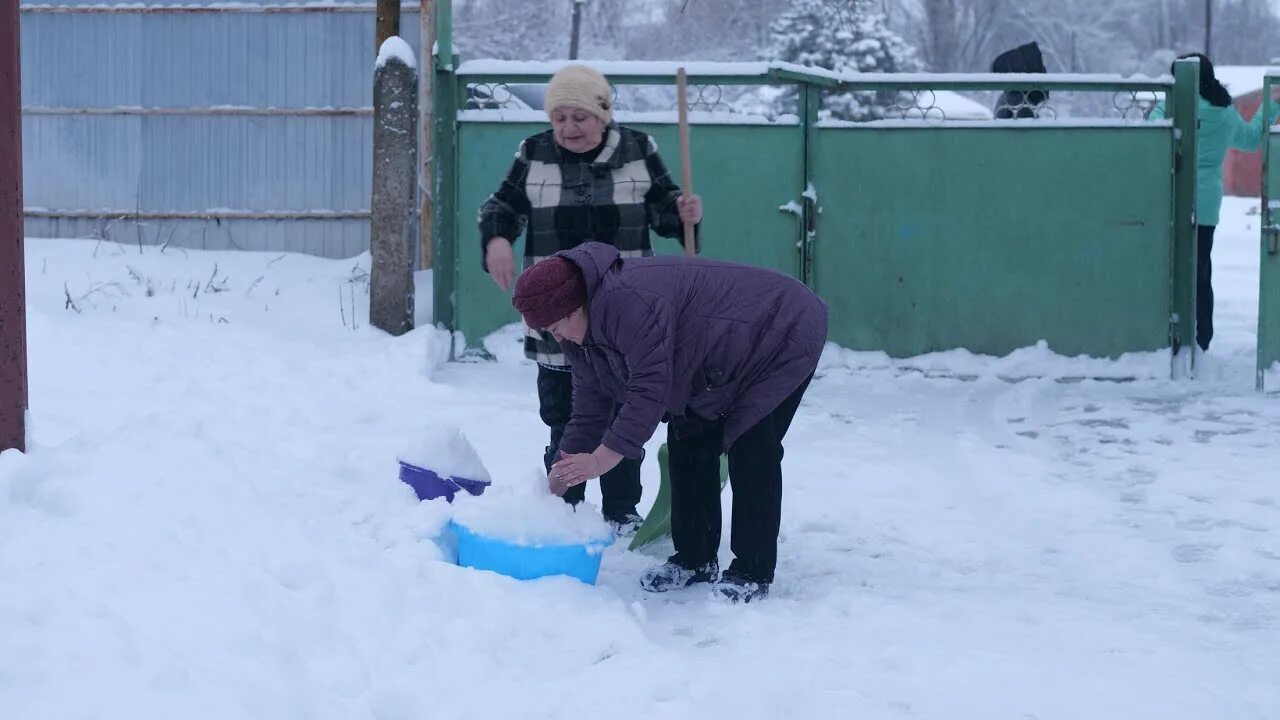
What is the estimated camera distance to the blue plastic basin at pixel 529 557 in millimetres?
4203

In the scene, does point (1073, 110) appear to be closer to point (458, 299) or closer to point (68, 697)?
point (458, 299)

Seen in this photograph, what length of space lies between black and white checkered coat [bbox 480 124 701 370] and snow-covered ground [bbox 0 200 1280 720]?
97 centimetres

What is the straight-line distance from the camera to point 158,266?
10.7m

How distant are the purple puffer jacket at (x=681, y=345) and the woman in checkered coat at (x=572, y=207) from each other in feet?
2.38

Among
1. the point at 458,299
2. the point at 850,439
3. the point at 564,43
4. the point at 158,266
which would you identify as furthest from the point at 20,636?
the point at 564,43

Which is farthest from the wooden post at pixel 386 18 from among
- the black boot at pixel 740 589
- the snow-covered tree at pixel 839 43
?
the snow-covered tree at pixel 839 43

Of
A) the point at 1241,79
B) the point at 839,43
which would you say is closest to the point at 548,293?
the point at 839,43

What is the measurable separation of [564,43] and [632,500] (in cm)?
3235

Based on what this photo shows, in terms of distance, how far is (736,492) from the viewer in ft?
14.4

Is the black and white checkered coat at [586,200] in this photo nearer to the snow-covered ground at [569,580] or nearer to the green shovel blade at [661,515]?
the green shovel blade at [661,515]

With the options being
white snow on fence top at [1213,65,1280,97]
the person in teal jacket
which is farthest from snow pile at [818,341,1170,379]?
white snow on fence top at [1213,65,1280,97]

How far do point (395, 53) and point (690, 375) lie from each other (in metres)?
5.24

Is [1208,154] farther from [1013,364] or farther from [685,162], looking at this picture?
[685,162]

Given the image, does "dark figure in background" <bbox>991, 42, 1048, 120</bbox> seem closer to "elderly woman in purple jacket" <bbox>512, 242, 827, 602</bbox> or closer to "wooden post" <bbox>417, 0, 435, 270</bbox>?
"wooden post" <bbox>417, 0, 435, 270</bbox>
